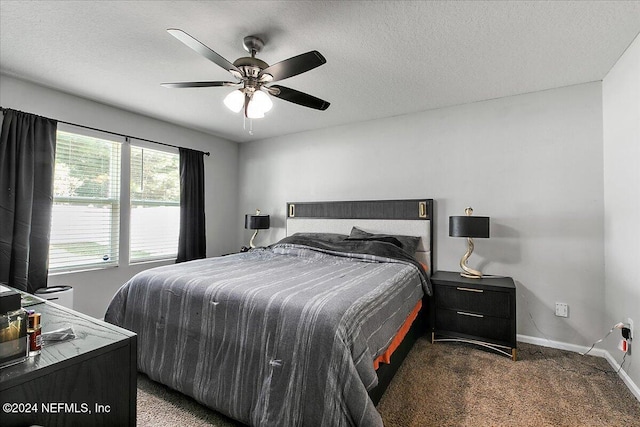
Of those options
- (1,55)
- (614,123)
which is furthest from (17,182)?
(614,123)

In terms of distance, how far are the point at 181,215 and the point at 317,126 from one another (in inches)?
90.0

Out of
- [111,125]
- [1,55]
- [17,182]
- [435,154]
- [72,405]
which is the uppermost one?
[1,55]

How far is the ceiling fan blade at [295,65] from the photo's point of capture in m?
1.74

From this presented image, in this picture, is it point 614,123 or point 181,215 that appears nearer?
point 614,123

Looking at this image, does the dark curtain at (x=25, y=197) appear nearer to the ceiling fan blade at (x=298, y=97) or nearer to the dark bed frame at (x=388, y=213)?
the ceiling fan blade at (x=298, y=97)

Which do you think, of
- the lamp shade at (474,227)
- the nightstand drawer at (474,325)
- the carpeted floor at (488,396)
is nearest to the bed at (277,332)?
the carpeted floor at (488,396)

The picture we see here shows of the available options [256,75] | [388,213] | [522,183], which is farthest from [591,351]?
[256,75]

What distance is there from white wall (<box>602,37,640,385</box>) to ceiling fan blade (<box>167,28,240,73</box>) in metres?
2.82

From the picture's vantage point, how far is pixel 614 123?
99.5 inches

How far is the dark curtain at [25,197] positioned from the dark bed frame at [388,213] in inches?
108

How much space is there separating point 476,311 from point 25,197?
4310 millimetres

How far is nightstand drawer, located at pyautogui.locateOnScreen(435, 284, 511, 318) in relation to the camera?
8.69ft

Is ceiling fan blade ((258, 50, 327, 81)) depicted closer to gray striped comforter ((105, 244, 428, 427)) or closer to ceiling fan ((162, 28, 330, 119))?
ceiling fan ((162, 28, 330, 119))

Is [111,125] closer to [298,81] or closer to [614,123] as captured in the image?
[298,81]
